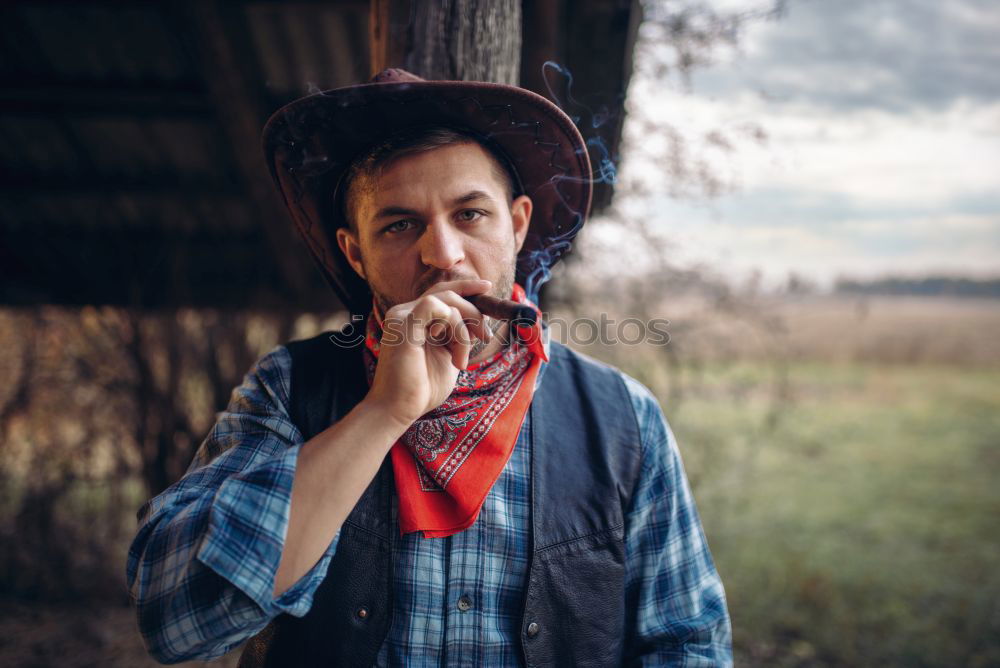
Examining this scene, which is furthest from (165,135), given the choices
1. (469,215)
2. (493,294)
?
(493,294)

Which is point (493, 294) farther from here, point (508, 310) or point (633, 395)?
point (633, 395)

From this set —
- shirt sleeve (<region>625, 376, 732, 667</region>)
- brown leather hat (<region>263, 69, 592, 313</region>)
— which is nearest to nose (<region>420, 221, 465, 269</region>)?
brown leather hat (<region>263, 69, 592, 313</region>)

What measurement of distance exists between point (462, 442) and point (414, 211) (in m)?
0.60

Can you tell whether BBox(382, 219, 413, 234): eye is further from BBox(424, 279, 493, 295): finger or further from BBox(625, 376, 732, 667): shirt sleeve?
BBox(625, 376, 732, 667): shirt sleeve

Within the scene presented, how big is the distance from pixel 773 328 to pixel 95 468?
5.62 m

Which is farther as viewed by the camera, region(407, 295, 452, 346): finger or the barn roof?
the barn roof

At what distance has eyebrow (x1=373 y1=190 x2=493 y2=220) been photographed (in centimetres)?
142

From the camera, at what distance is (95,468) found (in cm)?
473

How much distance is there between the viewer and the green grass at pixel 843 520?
4.21 metres

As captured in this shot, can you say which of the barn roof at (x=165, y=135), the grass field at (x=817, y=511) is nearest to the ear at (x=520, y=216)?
the barn roof at (x=165, y=135)

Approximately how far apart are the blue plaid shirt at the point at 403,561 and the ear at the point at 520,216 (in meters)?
0.43

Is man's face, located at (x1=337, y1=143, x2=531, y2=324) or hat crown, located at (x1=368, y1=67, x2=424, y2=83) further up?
hat crown, located at (x1=368, y1=67, x2=424, y2=83)

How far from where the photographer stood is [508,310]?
1.21 meters

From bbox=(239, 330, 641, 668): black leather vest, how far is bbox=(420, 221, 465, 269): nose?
388 mm
